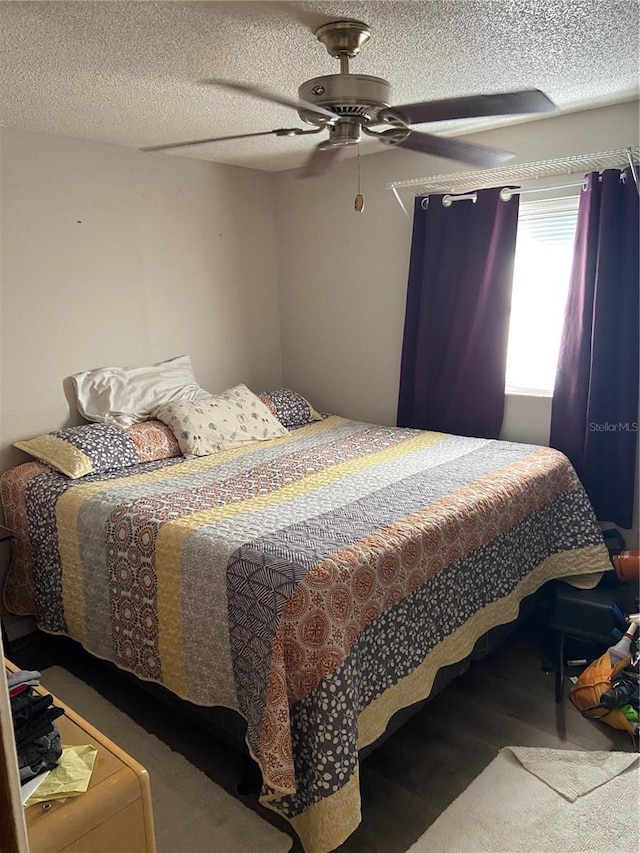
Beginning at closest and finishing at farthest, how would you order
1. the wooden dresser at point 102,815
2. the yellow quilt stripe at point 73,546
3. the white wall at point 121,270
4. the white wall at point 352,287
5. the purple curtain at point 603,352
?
the wooden dresser at point 102,815 → the yellow quilt stripe at point 73,546 → the purple curtain at point 603,352 → the white wall at point 121,270 → the white wall at point 352,287

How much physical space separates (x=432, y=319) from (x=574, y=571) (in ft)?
4.87

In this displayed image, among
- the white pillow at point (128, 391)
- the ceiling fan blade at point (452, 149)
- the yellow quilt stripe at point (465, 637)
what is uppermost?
the ceiling fan blade at point (452, 149)

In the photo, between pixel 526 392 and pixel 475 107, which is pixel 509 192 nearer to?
pixel 526 392

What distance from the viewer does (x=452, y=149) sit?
2.18 meters

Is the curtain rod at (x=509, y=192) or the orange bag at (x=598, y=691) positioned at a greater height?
the curtain rod at (x=509, y=192)

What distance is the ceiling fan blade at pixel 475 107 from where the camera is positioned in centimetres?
176

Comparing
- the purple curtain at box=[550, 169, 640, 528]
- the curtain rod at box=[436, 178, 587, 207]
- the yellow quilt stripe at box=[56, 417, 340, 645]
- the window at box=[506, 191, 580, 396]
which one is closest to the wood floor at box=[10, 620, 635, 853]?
the yellow quilt stripe at box=[56, 417, 340, 645]

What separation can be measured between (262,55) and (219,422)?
171 centimetres

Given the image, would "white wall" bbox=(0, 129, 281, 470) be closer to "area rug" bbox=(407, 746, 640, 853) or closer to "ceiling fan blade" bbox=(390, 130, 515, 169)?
"ceiling fan blade" bbox=(390, 130, 515, 169)

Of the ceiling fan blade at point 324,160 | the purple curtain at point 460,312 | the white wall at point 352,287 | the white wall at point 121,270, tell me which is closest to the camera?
the ceiling fan blade at point 324,160

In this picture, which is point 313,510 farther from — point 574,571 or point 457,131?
point 457,131

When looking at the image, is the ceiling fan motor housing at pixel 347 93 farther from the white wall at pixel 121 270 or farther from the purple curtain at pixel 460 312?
the white wall at pixel 121 270

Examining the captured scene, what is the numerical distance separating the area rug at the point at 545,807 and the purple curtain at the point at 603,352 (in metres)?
1.25

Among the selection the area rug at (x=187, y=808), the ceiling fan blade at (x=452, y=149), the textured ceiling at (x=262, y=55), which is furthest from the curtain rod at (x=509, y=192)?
the area rug at (x=187, y=808)
